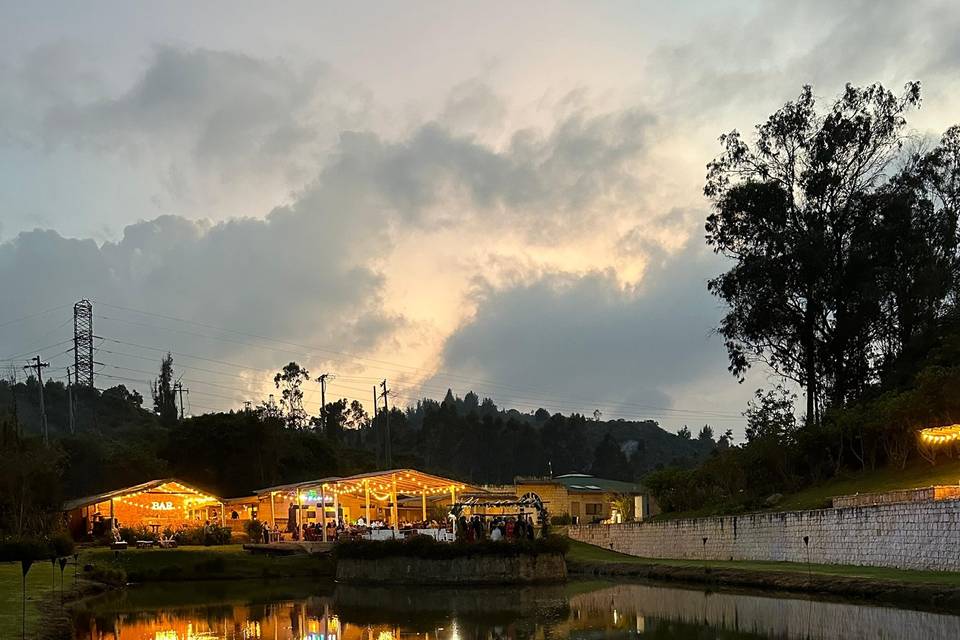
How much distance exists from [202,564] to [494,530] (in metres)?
11.8

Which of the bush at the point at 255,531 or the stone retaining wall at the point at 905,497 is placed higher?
the stone retaining wall at the point at 905,497

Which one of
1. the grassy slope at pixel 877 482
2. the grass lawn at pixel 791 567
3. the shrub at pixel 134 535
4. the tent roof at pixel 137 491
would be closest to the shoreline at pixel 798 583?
the grass lawn at pixel 791 567

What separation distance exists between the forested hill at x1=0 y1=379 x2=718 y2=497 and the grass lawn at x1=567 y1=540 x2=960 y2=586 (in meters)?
24.4

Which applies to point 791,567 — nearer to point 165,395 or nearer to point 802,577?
point 802,577

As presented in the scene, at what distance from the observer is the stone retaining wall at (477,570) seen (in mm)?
34750

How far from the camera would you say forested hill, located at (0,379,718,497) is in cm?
6281

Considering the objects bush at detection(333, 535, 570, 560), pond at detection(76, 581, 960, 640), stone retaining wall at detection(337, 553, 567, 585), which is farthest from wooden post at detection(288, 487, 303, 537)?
pond at detection(76, 581, 960, 640)

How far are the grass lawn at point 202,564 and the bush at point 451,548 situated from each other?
4.87 m

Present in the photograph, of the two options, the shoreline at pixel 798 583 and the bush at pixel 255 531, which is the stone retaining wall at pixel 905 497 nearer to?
the shoreline at pixel 798 583

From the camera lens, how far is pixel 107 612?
27.5m

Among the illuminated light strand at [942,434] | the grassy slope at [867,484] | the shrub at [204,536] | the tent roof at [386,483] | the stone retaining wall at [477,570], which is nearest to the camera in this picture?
the illuminated light strand at [942,434]

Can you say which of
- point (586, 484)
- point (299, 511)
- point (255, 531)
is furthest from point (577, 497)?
point (255, 531)

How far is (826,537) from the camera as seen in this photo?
30.0 m

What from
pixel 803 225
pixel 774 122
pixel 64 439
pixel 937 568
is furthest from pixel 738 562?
pixel 64 439
